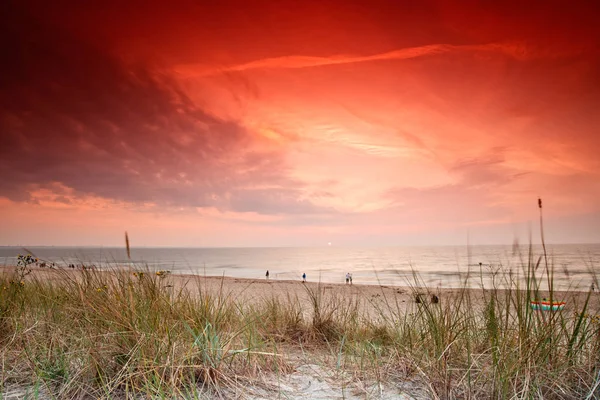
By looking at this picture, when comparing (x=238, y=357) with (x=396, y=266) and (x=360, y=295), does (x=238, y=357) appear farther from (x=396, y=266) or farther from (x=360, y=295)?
(x=396, y=266)

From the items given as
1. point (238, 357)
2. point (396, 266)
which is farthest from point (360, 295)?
point (396, 266)

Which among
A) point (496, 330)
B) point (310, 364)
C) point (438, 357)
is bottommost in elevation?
point (310, 364)

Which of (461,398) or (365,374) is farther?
(365,374)

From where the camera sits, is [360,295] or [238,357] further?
[360,295]

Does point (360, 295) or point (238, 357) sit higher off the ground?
point (238, 357)

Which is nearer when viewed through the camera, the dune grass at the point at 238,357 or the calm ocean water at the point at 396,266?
the dune grass at the point at 238,357

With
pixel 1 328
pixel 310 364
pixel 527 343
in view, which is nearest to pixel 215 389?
pixel 310 364

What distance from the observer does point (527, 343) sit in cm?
279

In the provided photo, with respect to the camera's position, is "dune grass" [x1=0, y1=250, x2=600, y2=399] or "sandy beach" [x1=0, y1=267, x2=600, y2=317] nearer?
"dune grass" [x1=0, y1=250, x2=600, y2=399]

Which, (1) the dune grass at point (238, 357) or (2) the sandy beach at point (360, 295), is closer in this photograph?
(1) the dune grass at point (238, 357)

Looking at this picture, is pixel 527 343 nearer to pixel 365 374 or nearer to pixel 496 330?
pixel 496 330

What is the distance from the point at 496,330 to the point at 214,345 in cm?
209

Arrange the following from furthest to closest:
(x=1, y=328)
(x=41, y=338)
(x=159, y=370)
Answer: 1. (x=1, y=328)
2. (x=41, y=338)
3. (x=159, y=370)

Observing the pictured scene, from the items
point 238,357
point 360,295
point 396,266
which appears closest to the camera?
point 238,357
